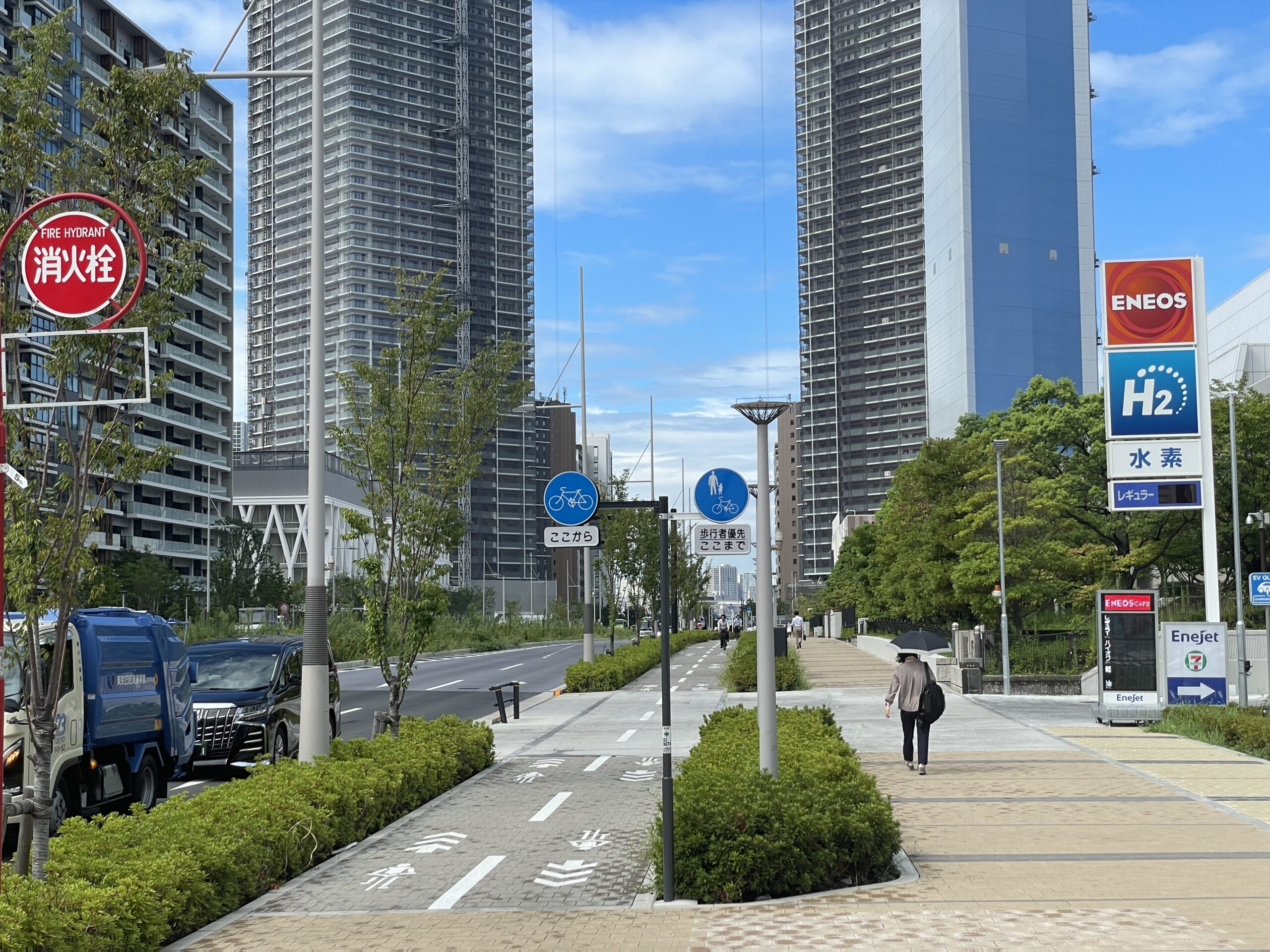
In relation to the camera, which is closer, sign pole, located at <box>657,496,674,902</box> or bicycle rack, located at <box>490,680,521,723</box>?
sign pole, located at <box>657,496,674,902</box>

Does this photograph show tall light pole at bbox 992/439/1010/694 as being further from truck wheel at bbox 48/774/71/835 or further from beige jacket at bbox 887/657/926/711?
truck wheel at bbox 48/774/71/835

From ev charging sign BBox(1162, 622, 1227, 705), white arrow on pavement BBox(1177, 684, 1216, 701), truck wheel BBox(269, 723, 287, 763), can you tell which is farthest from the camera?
white arrow on pavement BBox(1177, 684, 1216, 701)

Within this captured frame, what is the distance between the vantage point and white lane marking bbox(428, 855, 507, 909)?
9.92 m

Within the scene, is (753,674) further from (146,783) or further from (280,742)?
(146,783)

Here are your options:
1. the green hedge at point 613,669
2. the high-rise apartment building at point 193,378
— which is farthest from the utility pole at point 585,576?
the high-rise apartment building at point 193,378

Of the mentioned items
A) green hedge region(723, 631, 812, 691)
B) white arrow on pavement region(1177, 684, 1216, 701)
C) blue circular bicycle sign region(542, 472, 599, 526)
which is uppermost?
blue circular bicycle sign region(542, 472, 599, 526)

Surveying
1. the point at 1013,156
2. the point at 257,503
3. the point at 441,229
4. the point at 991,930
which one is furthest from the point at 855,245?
the point at 991,930

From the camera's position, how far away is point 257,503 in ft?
451

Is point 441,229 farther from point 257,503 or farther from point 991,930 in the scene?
point 991,930

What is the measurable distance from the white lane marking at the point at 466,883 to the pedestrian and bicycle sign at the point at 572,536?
A: 9.32 feet

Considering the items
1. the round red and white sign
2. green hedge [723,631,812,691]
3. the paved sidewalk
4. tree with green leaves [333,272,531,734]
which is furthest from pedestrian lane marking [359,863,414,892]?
green hedge [723,631,812,691]

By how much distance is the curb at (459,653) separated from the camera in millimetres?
52594

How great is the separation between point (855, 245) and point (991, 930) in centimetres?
16312

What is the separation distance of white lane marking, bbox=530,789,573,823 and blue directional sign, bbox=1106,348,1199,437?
49.8 ft
